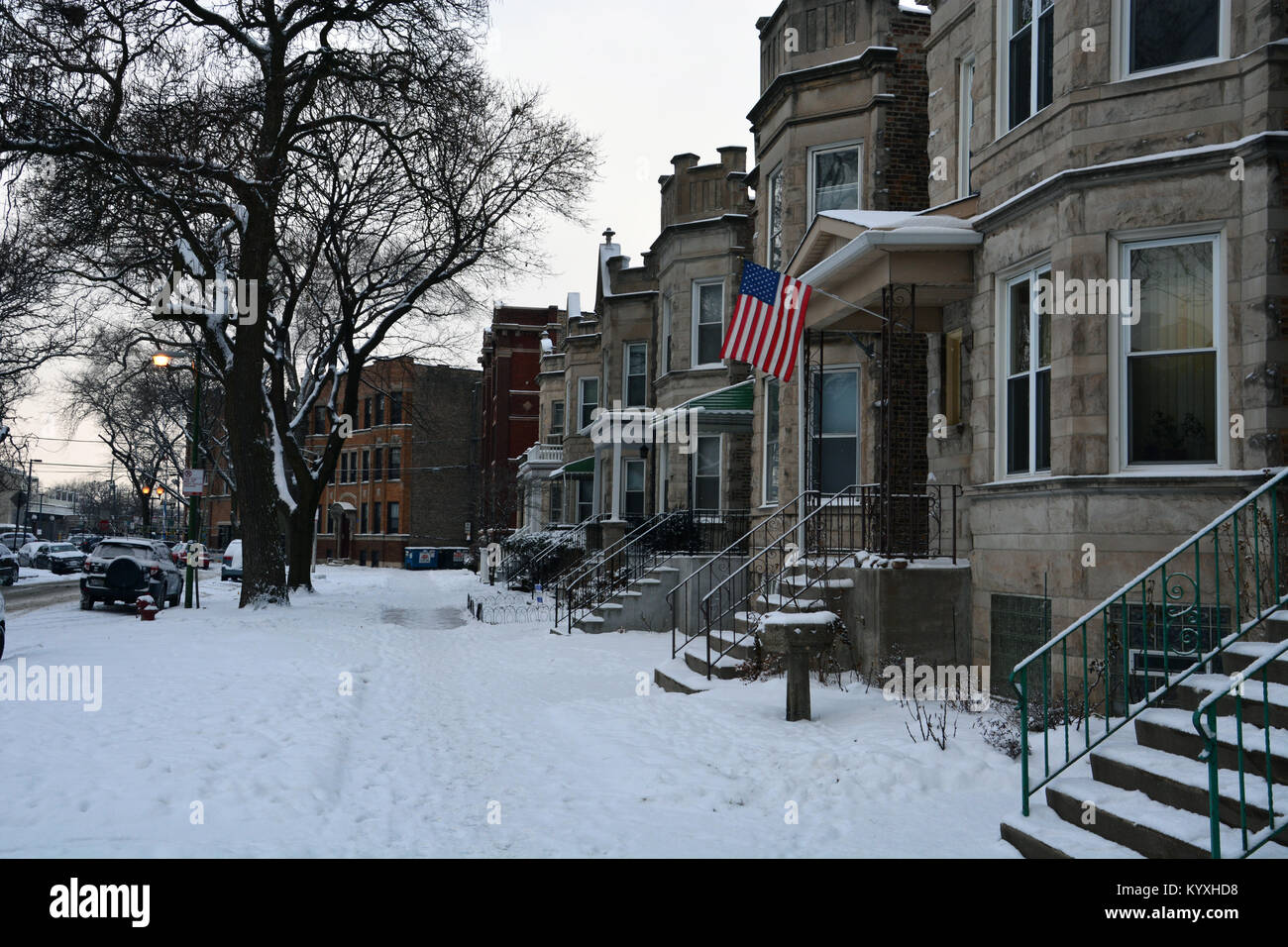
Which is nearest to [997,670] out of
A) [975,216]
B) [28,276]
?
[975,216]

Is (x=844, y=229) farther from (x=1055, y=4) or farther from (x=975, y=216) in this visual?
(x=1055, y=4)

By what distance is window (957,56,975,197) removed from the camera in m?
13.1

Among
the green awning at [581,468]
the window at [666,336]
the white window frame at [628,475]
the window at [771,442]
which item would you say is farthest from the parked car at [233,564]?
the window at [771,442]

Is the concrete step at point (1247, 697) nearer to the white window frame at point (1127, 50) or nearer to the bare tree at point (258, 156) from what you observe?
the white window frame at point (1127, 50)

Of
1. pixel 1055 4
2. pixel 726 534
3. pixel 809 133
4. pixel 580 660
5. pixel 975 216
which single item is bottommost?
pixel 580 660

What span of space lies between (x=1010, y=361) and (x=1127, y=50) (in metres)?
3.18

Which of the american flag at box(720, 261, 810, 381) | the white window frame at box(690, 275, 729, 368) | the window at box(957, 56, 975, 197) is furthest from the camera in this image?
the white window frame at box(690, 275, 729, 368)

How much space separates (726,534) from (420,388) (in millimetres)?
48309

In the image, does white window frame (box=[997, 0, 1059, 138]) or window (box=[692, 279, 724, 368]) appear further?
window (box=[692, 279, 724, 368])

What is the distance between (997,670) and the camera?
10.9 m

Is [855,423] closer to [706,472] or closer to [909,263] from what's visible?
[909,263]

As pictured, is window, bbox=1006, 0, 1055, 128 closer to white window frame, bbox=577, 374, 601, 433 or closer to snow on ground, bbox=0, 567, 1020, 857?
snow on ground, bbox=0, 567, 1020, 857

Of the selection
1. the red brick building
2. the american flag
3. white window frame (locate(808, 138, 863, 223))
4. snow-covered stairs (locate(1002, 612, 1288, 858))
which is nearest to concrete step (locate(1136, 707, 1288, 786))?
snow-covered stairs (locate(1002, 612, 1288, 858))

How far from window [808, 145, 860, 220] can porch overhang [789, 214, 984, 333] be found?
4.56 metres
